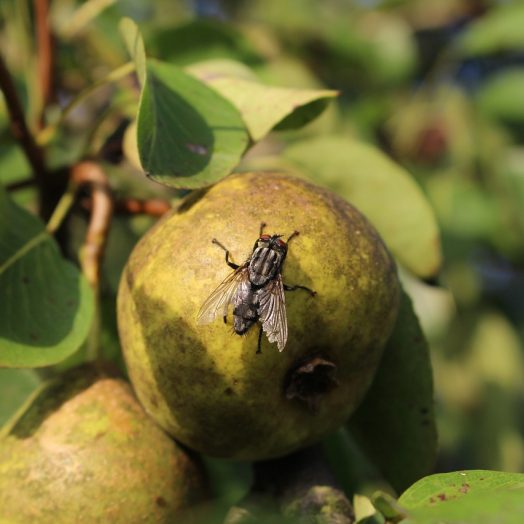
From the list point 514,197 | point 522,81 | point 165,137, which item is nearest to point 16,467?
point 165,137

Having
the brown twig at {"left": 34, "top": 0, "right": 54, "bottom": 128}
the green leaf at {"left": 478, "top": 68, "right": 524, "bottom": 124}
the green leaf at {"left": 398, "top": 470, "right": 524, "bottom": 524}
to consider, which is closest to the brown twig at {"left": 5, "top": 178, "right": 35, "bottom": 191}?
the brown twig at {"left": 34, "top": 0, "right": 54, "bottom": 128}

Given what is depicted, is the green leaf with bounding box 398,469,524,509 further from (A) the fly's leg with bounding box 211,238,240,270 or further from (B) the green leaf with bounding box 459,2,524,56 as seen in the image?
(B) the green leaf with bounding box 459,2,524,56

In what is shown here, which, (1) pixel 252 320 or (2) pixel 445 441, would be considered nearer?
(1) pixel 252 320

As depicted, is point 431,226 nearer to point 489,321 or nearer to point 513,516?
point 513,516

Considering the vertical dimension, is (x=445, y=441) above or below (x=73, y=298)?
below

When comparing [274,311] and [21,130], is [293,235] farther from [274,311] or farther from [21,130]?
[21,130]

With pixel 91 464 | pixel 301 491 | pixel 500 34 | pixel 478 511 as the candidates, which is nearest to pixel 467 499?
pixel 478 511

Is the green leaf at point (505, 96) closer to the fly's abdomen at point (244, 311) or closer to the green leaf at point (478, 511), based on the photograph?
the fly's abdomen at point (244, 311)
